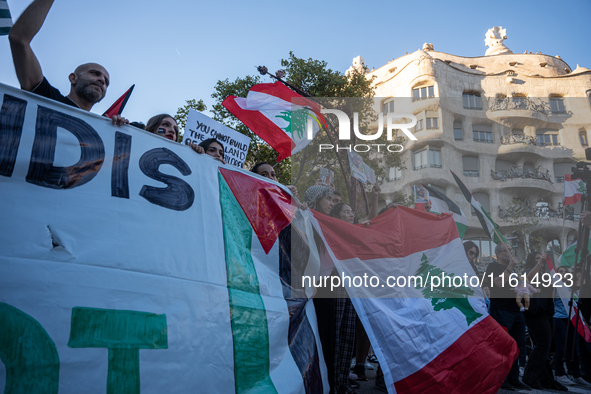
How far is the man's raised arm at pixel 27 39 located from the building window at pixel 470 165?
3132cm

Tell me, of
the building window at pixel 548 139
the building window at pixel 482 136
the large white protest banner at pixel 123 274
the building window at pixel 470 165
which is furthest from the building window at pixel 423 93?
the large white protest banner at pixel 123 274

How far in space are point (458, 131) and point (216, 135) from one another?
1150 inches

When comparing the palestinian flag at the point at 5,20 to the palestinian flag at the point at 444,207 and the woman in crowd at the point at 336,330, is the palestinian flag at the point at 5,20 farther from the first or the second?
the palestinian flag at the point at 444,207

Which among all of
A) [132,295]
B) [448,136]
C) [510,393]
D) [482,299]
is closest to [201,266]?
[132,295]

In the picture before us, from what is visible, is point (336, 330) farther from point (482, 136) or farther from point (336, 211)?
point (482, 136)

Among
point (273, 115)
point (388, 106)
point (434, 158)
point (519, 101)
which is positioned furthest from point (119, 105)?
point (519, 101)

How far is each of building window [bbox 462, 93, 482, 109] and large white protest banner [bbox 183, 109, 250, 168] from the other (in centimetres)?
3052

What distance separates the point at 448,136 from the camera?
29531 mm

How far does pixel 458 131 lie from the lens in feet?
102

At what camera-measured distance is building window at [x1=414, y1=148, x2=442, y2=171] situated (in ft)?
95.0

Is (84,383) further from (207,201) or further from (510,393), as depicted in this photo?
(510,393)

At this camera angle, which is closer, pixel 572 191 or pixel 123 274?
pixel 123 274

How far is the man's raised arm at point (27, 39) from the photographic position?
2.42 meters

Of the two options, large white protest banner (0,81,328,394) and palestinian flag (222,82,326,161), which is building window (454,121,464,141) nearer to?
palestinian flag (222,82,326,161)
